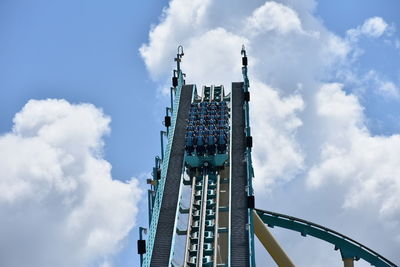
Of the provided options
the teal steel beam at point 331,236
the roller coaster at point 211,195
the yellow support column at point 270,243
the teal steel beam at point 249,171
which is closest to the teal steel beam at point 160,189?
the roller coaster at point 211,195

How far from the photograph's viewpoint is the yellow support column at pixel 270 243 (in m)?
23.9

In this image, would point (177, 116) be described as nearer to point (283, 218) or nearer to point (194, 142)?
point (194, 142)

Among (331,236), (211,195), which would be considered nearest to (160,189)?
(211,195)

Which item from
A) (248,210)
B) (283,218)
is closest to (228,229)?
(248,210)

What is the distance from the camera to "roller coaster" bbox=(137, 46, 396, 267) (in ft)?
65.3

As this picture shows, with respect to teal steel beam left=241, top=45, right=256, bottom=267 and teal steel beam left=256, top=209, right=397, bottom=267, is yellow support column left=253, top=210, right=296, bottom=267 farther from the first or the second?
teal steel beam left=256, top=209, right=397, bottom=267

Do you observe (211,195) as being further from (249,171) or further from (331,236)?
(331,236)

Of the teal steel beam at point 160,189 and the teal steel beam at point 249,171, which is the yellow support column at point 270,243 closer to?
the teal steel beam at point 249,171

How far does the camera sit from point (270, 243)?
80.1 feet

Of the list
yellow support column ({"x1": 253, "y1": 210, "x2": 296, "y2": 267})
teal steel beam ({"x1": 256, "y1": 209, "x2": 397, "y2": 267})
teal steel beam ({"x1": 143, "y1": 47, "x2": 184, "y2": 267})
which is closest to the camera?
teal steel beam ({"x1": 143, "y1": 47, "x2": 184, "y2": 267})

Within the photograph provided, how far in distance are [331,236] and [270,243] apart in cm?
437

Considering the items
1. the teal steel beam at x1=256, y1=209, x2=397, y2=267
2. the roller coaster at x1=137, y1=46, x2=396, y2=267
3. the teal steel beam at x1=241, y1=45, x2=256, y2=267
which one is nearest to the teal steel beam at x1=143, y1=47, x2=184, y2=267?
the roller coaster at x1=137, y1=46, x2=396, y2=267

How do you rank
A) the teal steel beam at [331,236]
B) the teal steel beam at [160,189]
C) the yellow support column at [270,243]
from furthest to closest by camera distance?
the teal steel beam at [331,236] → the yellow support column at [270,243] → the teal steel beam at [160,189]

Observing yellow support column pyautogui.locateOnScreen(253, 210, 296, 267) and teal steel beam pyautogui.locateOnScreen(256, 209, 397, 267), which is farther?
teal steel beam pyautogui.locateOnScreen(256, 209, 397, 267)
